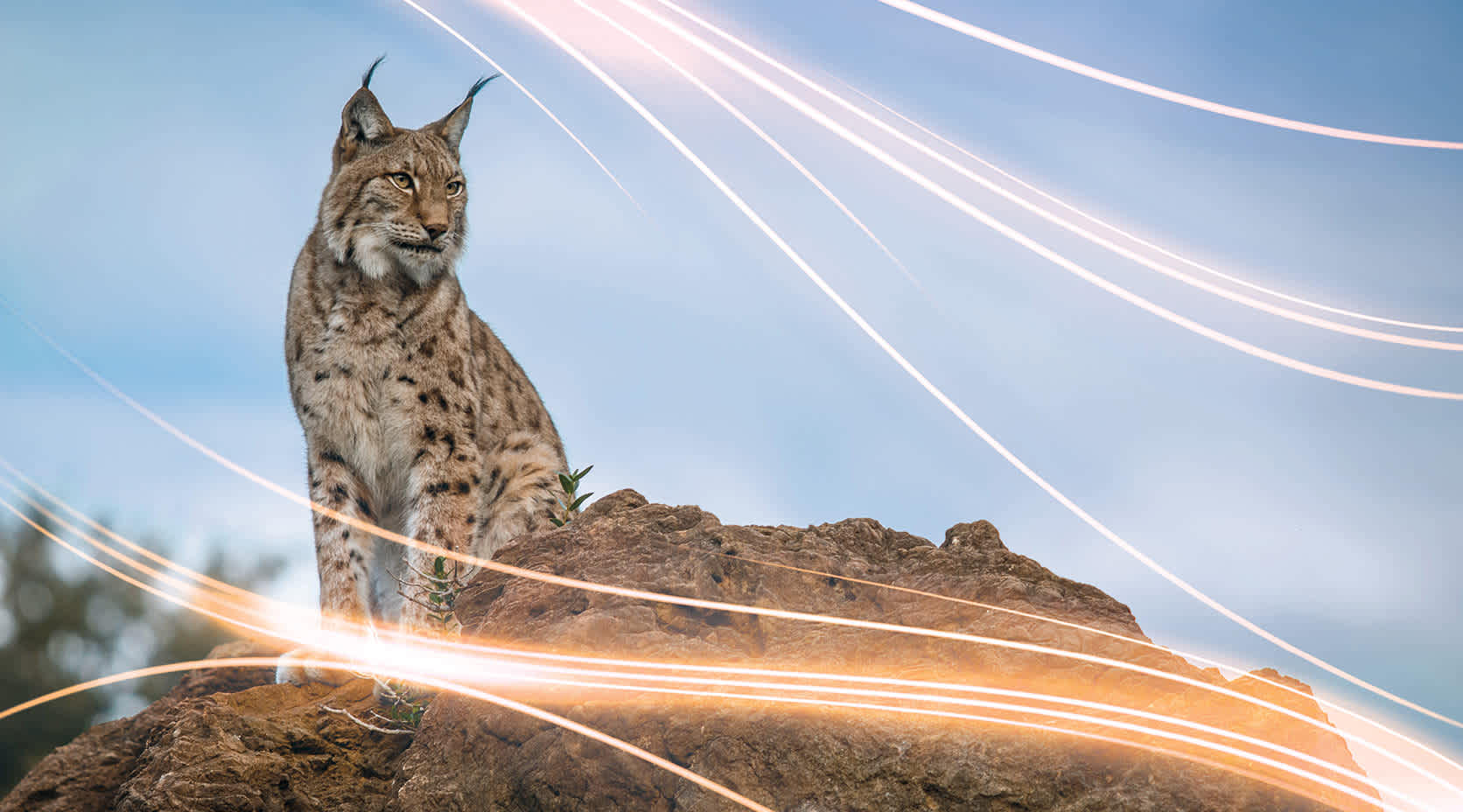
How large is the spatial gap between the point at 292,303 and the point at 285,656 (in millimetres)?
3305

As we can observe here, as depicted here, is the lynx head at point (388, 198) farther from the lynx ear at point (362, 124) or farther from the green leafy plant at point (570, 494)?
the green leafy plant at point (570, 494)

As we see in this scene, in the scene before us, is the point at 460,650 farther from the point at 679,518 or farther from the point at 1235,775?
the point at 1235,775

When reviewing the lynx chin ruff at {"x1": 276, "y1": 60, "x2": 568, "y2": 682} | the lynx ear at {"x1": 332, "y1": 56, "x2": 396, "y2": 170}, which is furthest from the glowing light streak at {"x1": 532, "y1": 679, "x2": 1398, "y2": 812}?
the lynx ear at {"x1": 332, "y1": 56, "x2": 396, "y2": 170}

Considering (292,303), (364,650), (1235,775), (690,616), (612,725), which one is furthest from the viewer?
(292,303)

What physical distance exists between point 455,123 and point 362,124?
79 cm

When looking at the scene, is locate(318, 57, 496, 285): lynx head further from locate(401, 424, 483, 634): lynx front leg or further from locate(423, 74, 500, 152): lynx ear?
locate(401, 424, 483, 634): lynx front leg

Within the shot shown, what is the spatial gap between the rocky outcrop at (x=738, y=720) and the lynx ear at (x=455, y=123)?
13.8 feet

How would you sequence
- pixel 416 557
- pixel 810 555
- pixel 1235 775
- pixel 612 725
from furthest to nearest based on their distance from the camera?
pixel 416 557
pixel 810 555
pixel 612 725
pixel 1235 775

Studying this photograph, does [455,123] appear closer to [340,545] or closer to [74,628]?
[340,545]

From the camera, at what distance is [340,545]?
29.2 ft

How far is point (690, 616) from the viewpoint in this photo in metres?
5.97

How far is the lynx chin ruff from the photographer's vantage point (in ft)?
29.4

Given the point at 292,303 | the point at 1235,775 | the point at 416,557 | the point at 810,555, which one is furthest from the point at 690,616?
the point at 292,303

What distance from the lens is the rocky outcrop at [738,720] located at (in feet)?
15.5
